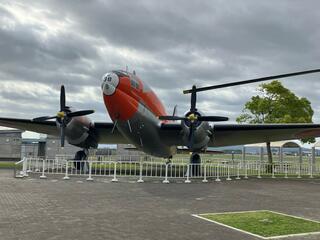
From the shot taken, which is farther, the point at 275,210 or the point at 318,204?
the point at 318,204

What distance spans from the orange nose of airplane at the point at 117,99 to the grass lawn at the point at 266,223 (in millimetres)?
10350

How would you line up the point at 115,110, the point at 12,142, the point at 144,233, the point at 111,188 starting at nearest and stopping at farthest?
the point at 144,233 → the point at 111,188 → the point at 115,110 → the point at 12,142

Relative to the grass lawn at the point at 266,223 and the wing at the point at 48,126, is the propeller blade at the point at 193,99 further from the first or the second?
the grass lawn at the point at 266,223

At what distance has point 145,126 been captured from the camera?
20.7 m

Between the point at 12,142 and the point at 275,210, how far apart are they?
36.6 meters

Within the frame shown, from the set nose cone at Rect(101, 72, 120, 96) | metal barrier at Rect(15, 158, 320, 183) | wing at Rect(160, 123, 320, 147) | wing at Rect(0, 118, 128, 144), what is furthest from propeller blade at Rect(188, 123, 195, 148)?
wing at Rect(0, 118, 128, 144)

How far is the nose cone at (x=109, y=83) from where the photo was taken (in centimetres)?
1803

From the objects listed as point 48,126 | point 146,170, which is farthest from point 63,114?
point 146,170

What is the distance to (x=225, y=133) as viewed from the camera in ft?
81.6

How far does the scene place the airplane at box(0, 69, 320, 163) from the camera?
61.5ft

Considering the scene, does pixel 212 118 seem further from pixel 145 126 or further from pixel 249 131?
pixel 249 131

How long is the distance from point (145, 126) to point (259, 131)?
861 cm


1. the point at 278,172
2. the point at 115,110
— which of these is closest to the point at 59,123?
the point at 115,110

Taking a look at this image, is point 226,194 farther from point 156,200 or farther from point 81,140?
point 81,140
